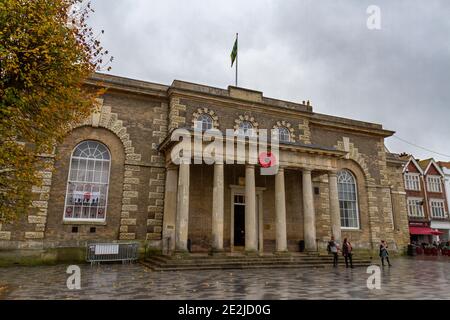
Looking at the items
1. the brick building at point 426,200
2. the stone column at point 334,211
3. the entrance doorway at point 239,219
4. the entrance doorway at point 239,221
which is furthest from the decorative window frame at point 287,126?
the brick building at point 426,200

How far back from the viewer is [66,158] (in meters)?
15.4

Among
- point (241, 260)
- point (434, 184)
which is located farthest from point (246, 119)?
point (434, 184)

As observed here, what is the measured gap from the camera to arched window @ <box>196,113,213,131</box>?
17844 millimetres

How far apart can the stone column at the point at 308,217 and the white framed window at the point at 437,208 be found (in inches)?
1131

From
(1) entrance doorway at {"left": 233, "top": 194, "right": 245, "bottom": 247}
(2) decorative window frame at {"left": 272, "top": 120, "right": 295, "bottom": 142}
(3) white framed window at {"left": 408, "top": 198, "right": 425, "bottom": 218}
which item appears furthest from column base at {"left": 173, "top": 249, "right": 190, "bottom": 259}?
(3) white framed window at {"left": 408, "top": 198, "right": 425, "bottom": 218}

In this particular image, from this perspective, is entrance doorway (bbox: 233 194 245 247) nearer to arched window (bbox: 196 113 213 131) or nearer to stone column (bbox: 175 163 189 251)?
arched window (bbox: 196 113 213 131)

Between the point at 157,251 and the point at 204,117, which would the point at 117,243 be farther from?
the point at 204,117

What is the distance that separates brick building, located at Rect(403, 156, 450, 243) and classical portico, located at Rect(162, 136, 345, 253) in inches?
943

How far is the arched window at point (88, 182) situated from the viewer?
49.9 ft

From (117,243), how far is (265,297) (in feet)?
32.2

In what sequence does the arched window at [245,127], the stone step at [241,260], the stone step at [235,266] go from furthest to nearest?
the arched window at [245,127], the stone step at [241,260], the stone step at [235,266]

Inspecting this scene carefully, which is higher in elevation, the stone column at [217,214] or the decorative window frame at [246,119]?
the decorative window frame at [246,119]

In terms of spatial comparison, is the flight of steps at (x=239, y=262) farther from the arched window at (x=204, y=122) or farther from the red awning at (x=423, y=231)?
the red awning at (x=423, y=231)
